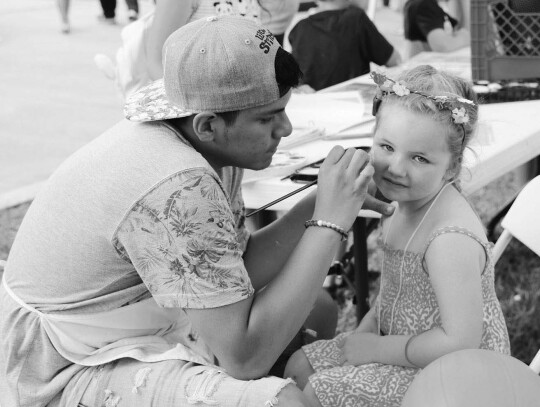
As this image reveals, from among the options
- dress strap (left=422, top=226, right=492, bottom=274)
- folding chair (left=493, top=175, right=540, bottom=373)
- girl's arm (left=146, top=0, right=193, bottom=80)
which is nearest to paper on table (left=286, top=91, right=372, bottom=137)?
girl's arm (left=146, top=0, right=193, bottom=80)

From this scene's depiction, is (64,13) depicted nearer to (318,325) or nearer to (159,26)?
(159,26)

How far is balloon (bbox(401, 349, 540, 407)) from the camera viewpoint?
142 centimetres

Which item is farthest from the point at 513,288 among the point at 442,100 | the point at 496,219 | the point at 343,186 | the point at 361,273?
the point at 343,186

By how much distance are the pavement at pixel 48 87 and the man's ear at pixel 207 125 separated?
3392 millimetres

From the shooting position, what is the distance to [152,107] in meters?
1.65

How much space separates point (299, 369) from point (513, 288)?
198 cm

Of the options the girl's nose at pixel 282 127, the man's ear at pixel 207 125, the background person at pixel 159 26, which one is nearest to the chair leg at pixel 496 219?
the background person at pixel 159 26

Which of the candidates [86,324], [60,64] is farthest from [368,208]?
[60,64]

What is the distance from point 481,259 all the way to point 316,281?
388mm

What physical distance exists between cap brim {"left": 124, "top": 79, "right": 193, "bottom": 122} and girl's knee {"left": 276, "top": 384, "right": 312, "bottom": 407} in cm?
55

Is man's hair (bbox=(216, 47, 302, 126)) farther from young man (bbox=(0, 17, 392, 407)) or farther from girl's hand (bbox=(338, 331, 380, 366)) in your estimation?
girl's hand (bbox=(338, 331, 380, 366))

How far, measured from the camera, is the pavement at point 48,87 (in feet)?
18.1

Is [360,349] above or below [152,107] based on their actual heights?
below

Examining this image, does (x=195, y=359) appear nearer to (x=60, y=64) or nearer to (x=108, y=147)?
(x=108, y=147)
